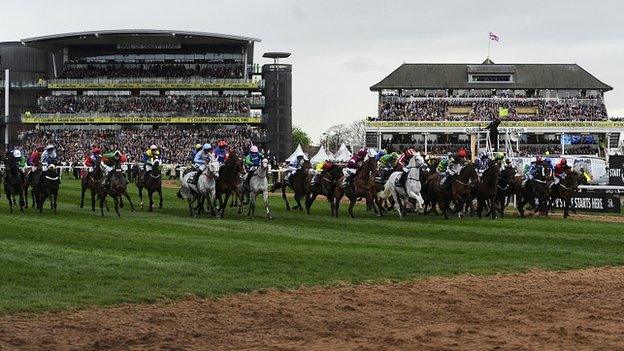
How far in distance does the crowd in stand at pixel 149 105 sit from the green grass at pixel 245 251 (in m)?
54.5

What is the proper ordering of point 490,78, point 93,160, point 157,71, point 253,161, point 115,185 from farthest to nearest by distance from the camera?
1. point 157,71
2. point 490,78
3. point 93,160
4. point 253,161
5. point 115,185

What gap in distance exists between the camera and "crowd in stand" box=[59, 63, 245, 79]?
8500 cm

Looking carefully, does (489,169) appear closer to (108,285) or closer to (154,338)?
(108,285)

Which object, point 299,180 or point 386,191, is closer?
point 386,191

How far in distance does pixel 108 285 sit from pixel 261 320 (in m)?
3.26

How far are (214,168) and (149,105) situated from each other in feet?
190

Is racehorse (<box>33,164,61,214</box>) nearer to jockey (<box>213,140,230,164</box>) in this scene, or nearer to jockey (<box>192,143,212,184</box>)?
jockey (<box>192,143,212,184</box>)

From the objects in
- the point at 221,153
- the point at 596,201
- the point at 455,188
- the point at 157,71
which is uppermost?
the point at 157,71

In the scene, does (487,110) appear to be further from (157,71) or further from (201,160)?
(201,160)

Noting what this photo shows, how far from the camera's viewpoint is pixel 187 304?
41.5 ft

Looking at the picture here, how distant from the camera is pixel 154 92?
8456 centimetres

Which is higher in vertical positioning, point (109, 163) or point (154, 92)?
point (154, 92)

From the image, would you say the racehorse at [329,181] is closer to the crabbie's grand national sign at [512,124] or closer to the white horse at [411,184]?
the white horse at [411,184]

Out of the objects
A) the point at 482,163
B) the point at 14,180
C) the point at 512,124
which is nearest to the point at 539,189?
the point at 482,163
